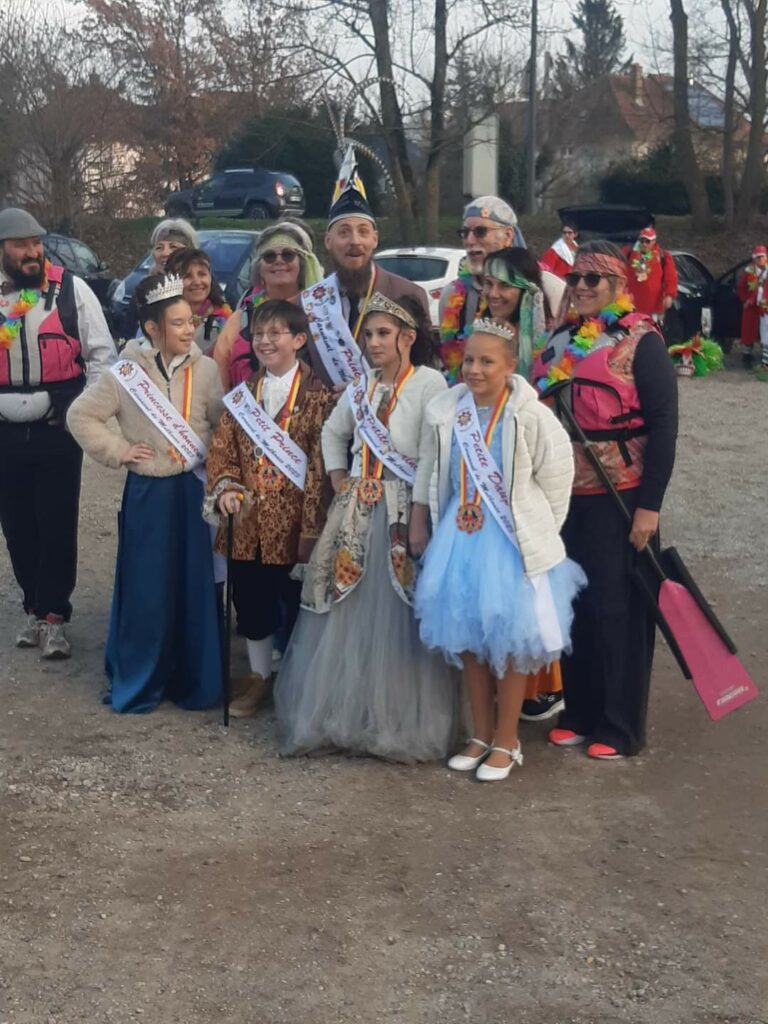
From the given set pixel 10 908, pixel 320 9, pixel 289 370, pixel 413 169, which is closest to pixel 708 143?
pixel 413 169

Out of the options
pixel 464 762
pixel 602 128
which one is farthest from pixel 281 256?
pixel 602 128

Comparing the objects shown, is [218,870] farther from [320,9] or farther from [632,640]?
[320,9]

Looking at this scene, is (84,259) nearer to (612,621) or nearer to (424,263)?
(424,263)

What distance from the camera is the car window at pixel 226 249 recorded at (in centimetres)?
1697

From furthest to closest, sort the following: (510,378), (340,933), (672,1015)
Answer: (510,378) → (340,933) → (672,1015)

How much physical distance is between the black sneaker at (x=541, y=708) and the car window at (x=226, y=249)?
1227 cm

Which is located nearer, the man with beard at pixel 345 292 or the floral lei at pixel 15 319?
the man with beard at pixel 345 292

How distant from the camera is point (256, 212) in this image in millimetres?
29703

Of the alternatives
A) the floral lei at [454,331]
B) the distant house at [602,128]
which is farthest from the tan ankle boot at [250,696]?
the distant house at [602,128]

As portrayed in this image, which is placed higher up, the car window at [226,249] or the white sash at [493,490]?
the car window at [226,249]

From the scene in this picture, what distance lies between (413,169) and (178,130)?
313 inches

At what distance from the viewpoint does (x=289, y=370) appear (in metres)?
5.22

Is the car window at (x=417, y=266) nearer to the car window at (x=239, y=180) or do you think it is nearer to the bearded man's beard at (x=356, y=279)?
the bearded man's beard at (x=356, y=279)

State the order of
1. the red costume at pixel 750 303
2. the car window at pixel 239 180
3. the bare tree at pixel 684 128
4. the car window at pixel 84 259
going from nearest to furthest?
1. the red costume at pixel 750 303
2. the car window at pixel 84 259
3. the bare tree at pixel 684 128
4. the car window at pixel 239 180
